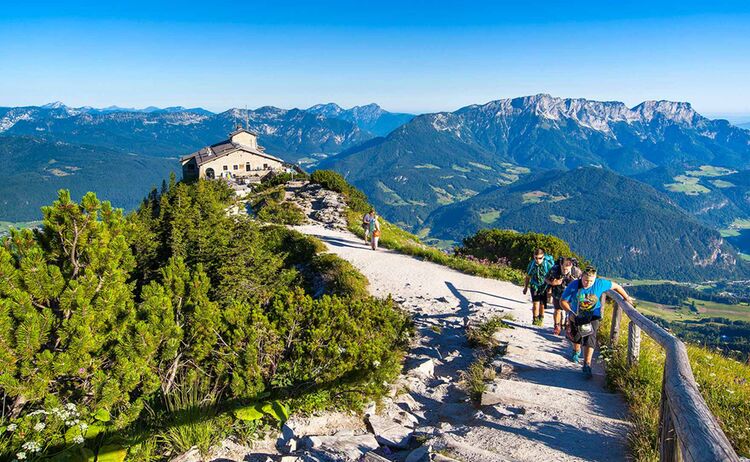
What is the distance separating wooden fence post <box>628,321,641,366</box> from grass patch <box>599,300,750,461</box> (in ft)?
0.34

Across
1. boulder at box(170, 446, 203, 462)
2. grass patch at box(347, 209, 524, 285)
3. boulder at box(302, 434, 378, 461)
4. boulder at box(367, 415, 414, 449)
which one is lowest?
grass patch at box(347, 209, 524, 285)

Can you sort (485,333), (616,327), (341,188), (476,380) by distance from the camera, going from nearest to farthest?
1. (476,380)
2. (616,327)
3. (485,333)
4. (341,188)

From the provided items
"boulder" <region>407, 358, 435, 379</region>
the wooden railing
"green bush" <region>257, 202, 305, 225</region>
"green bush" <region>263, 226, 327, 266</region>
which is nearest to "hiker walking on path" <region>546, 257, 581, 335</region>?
"boulder" <region>407, 358, 435, 379</region>

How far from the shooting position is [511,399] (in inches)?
256

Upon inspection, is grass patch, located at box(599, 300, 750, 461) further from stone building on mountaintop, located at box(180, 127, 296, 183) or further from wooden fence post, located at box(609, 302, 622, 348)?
stone building on mountaintop, located at box(180, 127, 296, 183)

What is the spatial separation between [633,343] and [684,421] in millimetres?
4355

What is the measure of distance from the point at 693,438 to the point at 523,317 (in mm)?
10029

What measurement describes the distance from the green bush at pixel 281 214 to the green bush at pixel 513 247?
11.0m

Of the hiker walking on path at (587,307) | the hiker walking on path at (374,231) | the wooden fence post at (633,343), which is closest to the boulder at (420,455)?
the wooden fence post at (633,343)

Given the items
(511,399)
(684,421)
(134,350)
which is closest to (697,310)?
(511,399)

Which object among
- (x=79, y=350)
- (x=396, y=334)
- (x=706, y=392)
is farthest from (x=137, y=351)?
(x=706, y=392)

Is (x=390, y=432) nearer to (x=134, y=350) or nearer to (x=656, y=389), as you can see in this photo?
(x=134, y=350)

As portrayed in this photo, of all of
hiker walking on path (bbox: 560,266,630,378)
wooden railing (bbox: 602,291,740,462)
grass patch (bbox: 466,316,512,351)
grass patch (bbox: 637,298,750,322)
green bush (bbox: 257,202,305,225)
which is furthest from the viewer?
grass patch (bbox: 637,298,750,322)

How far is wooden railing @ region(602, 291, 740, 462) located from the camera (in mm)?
2633
